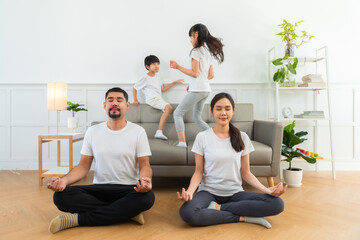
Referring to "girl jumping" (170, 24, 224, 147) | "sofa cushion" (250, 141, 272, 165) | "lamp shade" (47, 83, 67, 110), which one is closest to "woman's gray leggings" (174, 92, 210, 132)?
"girl jumping" (170, 24, 224, 147)

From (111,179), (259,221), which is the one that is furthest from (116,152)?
(259,221)

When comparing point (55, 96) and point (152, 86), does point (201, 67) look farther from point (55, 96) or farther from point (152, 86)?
point (55, 96)

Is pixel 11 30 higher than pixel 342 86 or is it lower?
higher

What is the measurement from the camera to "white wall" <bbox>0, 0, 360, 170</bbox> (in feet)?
11.0

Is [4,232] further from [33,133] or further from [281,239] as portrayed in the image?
[33,133]

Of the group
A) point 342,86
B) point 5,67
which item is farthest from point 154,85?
point 342,86

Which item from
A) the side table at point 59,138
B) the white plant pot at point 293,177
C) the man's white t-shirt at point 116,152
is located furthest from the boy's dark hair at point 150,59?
the white plant pot at point 293,177

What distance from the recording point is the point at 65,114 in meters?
3.39

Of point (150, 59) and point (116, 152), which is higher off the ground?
point (150, 59)

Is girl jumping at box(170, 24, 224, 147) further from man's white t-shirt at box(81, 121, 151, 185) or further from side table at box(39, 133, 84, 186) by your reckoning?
side table at box(39, 133, 84, 186)

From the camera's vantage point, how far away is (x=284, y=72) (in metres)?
3.01

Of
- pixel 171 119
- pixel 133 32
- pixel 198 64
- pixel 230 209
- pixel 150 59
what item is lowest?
pixel 230 209

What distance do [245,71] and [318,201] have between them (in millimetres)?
1832

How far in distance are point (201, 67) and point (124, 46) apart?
135 cm
